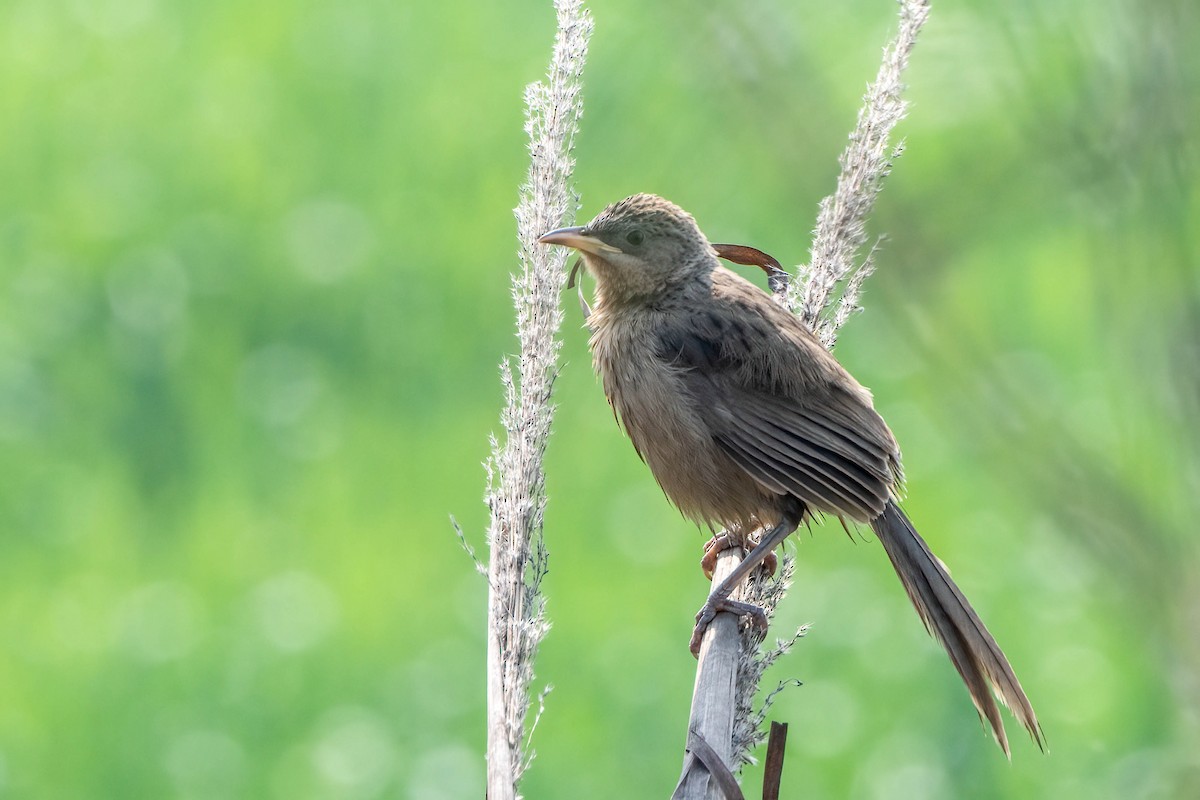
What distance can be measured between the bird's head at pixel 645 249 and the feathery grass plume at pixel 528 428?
0.66 m

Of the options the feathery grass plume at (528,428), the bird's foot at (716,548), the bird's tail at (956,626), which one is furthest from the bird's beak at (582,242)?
the bird's tail at (956,626)

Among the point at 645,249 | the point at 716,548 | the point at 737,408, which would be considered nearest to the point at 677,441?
the point at 737,408

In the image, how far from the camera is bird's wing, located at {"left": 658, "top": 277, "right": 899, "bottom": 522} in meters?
3.10

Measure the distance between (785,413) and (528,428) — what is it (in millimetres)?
983

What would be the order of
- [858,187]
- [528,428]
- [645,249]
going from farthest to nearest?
1. [645,249]
2. [858,187]
3. [528,428]

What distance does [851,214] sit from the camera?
3.11 meters

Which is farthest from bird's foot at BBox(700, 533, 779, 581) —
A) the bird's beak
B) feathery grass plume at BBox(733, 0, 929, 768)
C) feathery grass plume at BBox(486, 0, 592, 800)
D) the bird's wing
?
feathery grass plume at BBox(486, 0, 592, 800)

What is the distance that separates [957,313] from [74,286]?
346 cm

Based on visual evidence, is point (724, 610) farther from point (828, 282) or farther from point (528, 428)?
point (828, 282)

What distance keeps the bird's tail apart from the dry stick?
0.38 m

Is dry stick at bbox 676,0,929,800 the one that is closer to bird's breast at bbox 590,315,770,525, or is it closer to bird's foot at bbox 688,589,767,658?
bird's foot at bbox 688,589,767,658

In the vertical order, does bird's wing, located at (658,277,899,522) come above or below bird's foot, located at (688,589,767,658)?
above

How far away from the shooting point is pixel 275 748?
4.12m

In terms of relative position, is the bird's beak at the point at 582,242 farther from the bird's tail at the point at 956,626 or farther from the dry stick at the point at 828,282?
the bird's tail at the point at 956,626
